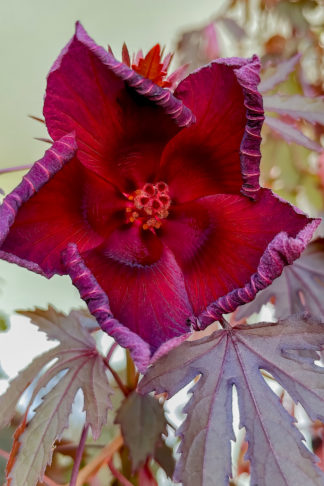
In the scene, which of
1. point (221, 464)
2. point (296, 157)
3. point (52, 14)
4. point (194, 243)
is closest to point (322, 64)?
point (296, 157)

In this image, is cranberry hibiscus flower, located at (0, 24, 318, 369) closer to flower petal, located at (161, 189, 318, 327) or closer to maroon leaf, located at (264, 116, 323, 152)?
flower petal, located at (161, 189, 318, 327)

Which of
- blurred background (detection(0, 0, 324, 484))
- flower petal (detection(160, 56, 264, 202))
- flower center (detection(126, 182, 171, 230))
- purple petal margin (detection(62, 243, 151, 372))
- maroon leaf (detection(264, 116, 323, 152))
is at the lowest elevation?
purple petal margin (detection(62, 243, 151, 372))

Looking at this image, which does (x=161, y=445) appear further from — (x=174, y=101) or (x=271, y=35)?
(x=271, y=35)

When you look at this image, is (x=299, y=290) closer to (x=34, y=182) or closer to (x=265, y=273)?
(x=265, y=273)

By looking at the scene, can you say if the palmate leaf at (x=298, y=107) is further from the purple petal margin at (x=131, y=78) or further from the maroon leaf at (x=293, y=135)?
the purple petal margin at (x=131, y=78)

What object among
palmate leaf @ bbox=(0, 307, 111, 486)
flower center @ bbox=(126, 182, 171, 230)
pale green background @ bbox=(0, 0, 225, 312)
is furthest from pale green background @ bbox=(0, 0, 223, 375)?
flower center @ bbox=(126, 182, 171, 230)

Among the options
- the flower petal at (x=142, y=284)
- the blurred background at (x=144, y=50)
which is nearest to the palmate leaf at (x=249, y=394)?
the flower petal at (x=142, y=284)
